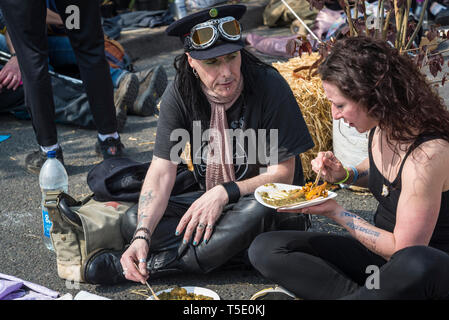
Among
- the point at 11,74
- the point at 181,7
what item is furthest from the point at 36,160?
the point at 181,7

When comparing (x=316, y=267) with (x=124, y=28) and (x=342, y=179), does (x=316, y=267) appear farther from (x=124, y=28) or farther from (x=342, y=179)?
(x=124, y=28)

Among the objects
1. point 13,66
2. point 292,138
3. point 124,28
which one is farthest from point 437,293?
point 124,28

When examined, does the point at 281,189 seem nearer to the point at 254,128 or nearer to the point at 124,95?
the point at 254,128

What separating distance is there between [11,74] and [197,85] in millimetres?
2677

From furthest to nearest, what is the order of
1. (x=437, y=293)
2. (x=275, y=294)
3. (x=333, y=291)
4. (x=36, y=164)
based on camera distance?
1. (x=36, y=164)
2. (x=275, y=294)
3. (x=333, y=291)
4. (x=437, y=293)

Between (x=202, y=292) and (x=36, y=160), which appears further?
(x=36, y=160)

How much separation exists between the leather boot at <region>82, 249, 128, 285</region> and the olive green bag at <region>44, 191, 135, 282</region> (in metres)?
0.05

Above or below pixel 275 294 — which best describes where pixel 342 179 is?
above

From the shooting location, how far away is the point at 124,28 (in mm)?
8781

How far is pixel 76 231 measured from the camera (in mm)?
2918

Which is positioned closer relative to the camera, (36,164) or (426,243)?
(426,243)

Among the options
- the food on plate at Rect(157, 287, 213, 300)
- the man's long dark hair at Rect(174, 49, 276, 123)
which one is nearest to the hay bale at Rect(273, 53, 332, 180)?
the man's long dark hair at Rect(174, 49, 276, 123)

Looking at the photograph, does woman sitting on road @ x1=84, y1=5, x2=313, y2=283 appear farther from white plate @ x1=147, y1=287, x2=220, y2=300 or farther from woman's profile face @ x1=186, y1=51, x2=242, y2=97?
white plate @ x1=147, y1=287, x2=220, y2=300
